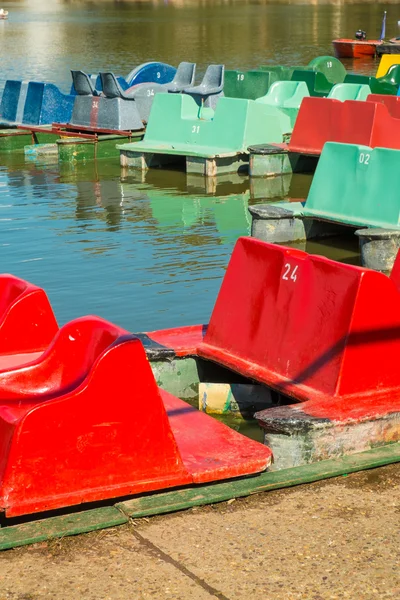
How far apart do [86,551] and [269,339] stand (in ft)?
7.07

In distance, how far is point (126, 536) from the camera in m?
4.36

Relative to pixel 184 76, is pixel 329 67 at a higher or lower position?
lower

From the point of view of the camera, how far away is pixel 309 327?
19.0ft

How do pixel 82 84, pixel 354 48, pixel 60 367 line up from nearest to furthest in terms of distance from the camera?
pixel 60 367, pixel 82 84, pixel 354 48

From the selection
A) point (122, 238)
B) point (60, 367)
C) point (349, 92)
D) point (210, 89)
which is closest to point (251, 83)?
point (210, 89)

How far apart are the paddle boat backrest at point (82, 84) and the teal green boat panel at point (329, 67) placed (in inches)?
287

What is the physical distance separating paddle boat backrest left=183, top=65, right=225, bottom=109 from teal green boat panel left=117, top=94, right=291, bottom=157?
2758 mm

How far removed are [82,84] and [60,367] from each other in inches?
Result: 542

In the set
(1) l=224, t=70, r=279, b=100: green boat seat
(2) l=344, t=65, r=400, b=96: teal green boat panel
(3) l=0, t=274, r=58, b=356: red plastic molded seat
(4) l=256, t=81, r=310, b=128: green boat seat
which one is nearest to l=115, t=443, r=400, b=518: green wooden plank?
(3) l=0, t=274, r=58, b=356: red plastic molded seat

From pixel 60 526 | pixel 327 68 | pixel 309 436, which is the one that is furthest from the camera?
pixel 327 68

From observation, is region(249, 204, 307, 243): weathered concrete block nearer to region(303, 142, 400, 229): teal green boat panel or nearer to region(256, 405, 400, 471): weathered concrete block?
region(303, 142, 400, 229): teal green boat panel

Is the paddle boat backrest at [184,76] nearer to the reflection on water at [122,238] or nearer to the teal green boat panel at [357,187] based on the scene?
the reflection on water at [122,238]

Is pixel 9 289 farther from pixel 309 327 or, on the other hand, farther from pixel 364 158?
pixel 364 158

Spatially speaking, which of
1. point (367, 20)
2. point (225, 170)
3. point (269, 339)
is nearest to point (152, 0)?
point (367, 20)
